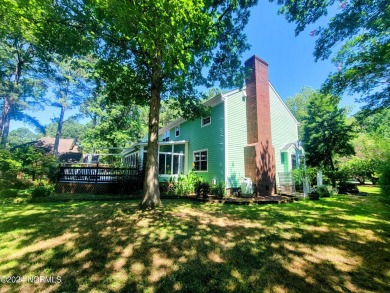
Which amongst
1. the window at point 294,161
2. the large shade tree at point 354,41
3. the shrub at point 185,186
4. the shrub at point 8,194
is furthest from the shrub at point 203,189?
the shrub at point 8,194

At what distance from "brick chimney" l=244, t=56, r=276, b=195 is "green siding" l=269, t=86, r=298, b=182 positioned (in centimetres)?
197

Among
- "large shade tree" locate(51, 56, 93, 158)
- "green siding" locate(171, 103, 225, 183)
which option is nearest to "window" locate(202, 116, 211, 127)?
"green siding" locate(171, 103, 225, 183)

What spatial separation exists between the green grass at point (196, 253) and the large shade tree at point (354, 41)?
7783 millimetres

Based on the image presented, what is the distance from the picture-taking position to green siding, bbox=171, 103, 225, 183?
12422 mm

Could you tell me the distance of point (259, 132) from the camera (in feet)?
40.7

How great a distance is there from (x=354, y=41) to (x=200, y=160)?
11.7 m

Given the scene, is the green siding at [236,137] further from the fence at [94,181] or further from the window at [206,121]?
the fence at [94,181]

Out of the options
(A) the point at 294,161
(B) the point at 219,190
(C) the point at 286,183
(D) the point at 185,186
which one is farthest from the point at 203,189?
(A) the point at 294,161

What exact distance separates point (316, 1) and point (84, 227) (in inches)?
504

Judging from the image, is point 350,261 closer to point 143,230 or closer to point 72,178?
point 143,230

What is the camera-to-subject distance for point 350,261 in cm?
348

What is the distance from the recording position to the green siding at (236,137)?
478 inches

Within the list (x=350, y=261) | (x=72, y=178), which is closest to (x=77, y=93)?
(x=72, y=178)

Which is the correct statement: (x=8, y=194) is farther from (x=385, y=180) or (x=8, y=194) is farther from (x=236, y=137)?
(x=385, y=180)
